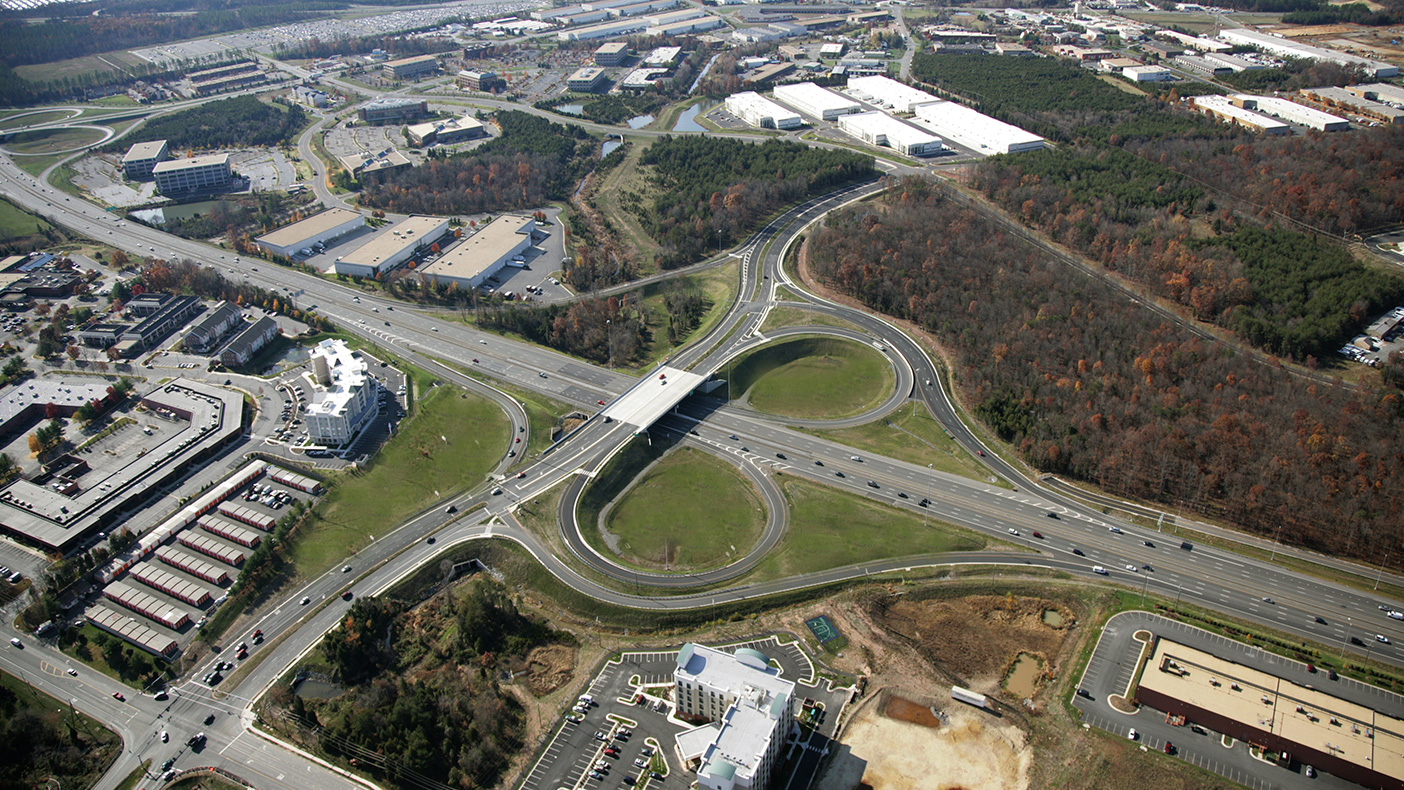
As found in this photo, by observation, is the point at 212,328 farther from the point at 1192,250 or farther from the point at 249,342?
the point at 1192,250

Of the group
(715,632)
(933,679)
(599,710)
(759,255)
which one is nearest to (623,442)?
(715,632)

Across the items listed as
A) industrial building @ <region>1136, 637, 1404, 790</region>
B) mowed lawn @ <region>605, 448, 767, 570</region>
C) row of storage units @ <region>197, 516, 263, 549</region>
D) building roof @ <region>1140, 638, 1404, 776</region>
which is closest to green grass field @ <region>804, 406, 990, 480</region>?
mowed lawn @ <region>605, 448, 767, 570</region>

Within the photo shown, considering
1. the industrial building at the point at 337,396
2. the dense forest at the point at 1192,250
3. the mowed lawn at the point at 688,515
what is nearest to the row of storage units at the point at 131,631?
the industrial building at the point at 337,396

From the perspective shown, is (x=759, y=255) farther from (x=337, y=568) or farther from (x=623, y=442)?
(x=337, y=568)

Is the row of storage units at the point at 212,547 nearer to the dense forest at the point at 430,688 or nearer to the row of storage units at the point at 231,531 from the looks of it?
the row of storage units at the point at 231,531

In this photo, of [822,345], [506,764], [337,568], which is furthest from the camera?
[822,345]

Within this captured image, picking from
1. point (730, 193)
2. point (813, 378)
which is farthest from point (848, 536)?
point (730, 193)
